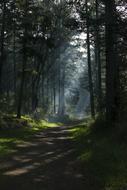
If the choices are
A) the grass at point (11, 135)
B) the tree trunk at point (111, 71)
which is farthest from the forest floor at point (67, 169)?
the tree trunk at point (111, 71)

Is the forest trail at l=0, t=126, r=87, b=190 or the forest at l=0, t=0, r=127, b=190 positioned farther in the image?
the forest at l=0, t=0, r=127, b=190

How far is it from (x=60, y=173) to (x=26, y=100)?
39090mm

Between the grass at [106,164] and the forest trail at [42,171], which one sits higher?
the grass at [106,164]

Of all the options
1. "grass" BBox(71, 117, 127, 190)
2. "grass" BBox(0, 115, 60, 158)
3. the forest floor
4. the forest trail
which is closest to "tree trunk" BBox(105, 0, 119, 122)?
"grass" BBox(0, 115, 60, 158)

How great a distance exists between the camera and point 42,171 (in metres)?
11.1

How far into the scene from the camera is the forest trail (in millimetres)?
9312

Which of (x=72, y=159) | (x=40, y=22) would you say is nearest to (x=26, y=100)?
(x=40, y=22)

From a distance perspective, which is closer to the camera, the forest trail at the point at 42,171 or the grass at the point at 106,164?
the grass at the point at 106,164

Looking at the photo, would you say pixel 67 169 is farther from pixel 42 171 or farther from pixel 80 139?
pixel 80 139

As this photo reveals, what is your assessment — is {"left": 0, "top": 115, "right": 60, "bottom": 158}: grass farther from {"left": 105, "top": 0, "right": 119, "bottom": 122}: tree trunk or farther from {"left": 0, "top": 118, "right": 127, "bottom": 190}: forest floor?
{"left": 105, "top": 0, "right": 119, "bottom": 122}: tree trunk

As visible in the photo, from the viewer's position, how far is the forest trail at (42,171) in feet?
30.6

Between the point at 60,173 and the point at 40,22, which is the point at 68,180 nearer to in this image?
the point at 60,173

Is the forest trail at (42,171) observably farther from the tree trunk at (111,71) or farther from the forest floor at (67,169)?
the tree trunk at (111,71)

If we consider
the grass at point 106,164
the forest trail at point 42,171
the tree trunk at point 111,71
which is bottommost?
the forest trail at point 42,171
